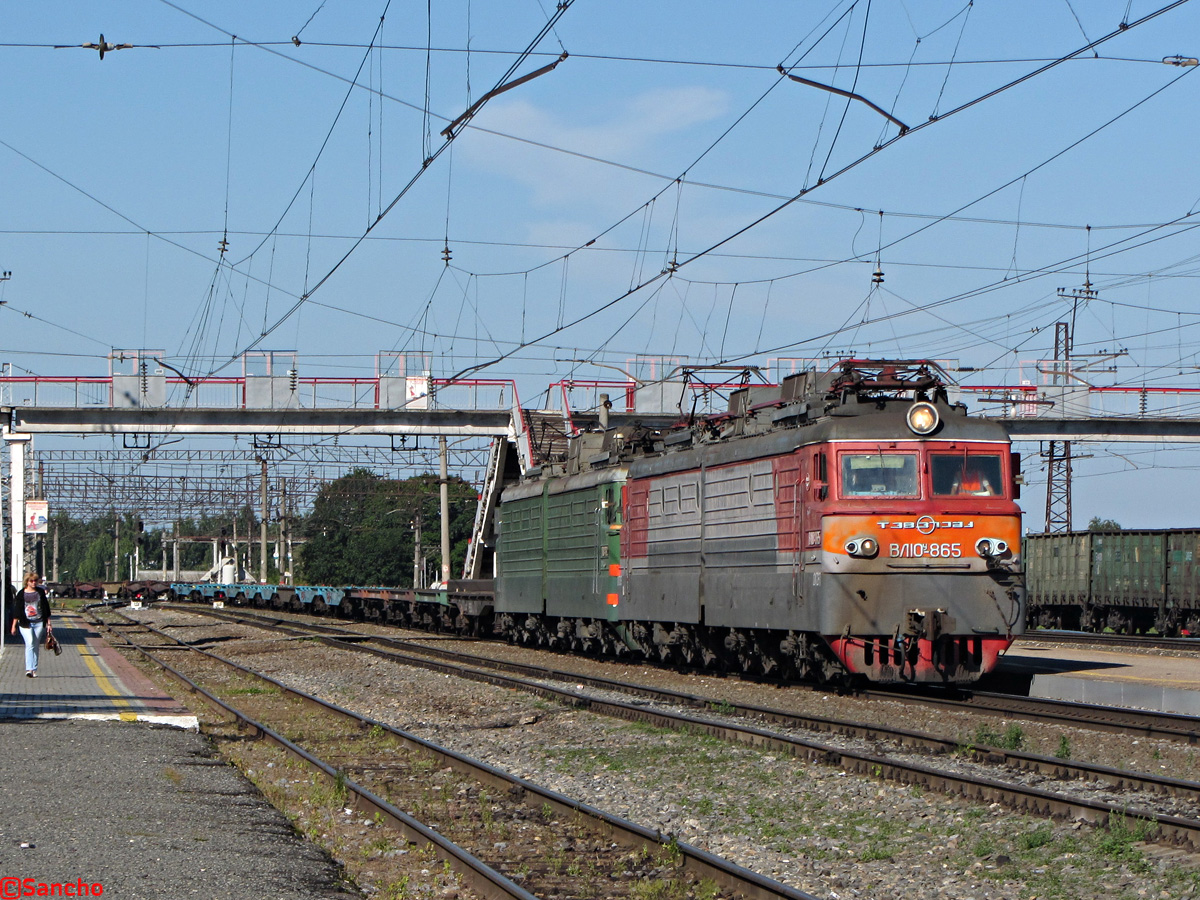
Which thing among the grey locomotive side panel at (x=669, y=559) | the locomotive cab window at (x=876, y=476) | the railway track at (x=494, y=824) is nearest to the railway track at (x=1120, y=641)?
the grey locomotive side panel at (x=669, y=559)

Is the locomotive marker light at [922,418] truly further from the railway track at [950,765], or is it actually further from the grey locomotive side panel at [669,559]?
the grey locomotive side panel at [669,559]

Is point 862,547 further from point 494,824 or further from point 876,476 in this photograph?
point 494,824

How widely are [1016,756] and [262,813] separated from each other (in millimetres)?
6540

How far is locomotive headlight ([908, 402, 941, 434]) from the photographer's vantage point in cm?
1812

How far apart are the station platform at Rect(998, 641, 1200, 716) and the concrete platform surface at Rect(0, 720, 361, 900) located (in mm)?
10875

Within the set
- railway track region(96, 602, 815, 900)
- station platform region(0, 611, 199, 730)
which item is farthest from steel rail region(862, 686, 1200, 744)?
station platform region(0, 611, 199, 730)

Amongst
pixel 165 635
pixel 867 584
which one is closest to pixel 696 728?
pixel 867 584

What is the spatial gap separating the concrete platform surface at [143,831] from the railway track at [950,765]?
5.01 meters

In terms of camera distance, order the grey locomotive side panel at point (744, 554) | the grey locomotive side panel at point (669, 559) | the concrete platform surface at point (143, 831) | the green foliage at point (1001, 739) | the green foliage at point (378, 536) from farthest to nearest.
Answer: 1. the green foliage at point (378, 536)
2. the grey locomotive side panel at point (669, 559)
3. the grey locomotive side panel at point (744, 554)
4. the green foliage at point (1001, 739)
5. the concrete platform surface at point (143, 831)

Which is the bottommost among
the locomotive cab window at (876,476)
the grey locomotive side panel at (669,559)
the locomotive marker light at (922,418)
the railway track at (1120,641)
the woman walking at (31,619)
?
the railway track at (1120,641)

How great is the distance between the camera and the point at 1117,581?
3919cm

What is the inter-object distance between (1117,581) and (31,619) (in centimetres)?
2826

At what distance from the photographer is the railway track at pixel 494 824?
8906 millimetres

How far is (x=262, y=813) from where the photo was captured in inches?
448
